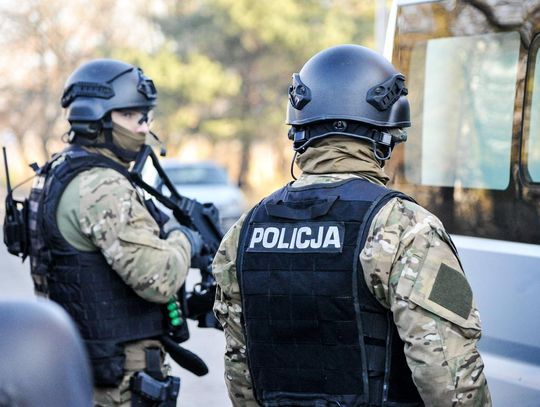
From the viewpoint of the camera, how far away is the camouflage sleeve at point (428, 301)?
7.46ft

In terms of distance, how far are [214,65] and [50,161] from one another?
24.9m

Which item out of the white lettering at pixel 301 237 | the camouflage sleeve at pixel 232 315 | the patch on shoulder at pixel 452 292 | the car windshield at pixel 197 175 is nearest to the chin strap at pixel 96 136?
the camouflage sleeve at pixel 232 315

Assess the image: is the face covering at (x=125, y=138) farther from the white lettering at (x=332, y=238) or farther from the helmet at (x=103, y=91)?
the white lettering at (x=332, y=238)

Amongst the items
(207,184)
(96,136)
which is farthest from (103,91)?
(207,184)

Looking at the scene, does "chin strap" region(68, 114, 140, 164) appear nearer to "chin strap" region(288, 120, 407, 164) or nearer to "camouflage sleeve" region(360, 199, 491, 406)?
"chin strap" region(288, 120, 407, 164)

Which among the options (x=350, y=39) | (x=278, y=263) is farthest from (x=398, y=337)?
(x=350, y=39)

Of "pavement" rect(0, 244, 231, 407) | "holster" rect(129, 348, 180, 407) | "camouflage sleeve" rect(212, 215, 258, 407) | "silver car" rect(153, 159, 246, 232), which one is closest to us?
"camouflage sleeve" rect(212, 215, 258, 407)

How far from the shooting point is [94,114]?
374 cm

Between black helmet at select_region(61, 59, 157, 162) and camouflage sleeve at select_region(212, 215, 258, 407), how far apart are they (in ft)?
4.07

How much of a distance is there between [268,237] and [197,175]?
1549 centimetres

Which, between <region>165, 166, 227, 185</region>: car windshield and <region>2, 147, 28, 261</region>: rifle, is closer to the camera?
<region>2, 147, 28, 261</region>: rifle

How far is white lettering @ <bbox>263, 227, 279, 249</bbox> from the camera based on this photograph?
2.53 metres

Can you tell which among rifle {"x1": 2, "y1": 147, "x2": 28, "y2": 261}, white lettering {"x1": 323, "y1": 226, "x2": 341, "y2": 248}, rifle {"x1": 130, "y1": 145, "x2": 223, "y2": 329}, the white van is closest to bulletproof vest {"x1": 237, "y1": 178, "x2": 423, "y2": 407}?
white lettering {"x1": 323, "y1": 226, "x2": 341, "y2": 248}

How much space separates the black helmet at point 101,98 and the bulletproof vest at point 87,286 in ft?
0.53
